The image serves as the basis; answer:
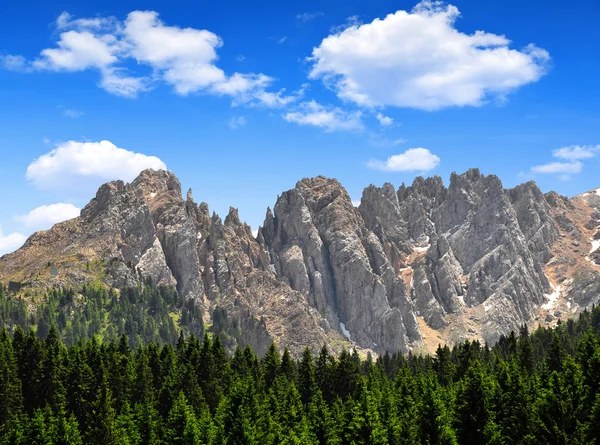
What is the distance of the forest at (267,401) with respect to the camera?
81562 millimetres

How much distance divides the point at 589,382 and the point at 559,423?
21161mm

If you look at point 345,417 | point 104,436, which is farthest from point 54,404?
point 345,417

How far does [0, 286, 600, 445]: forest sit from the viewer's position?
81562 millimetres

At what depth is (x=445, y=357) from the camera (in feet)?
493

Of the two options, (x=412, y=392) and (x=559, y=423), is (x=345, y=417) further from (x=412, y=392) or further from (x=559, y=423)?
(x=559, y=423)

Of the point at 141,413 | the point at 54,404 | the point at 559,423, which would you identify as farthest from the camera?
the point at 54,404

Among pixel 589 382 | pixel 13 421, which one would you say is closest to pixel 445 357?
pixel 589 382

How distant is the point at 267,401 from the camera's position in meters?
113

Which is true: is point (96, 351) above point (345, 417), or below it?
above

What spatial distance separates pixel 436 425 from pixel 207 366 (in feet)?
193

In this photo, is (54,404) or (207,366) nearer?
(54,404)

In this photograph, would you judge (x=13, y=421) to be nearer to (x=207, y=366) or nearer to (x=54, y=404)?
(x=54, y=404)

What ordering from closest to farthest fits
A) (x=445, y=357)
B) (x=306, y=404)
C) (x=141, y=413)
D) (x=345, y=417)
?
(x=345, y=417) < (x=141, y=413) < (x=306, y=404) < (x=445, y=357)

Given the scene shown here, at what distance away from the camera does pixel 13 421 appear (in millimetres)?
101750
